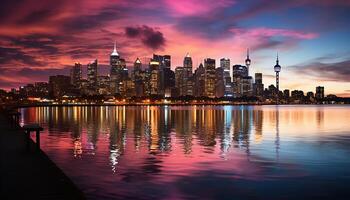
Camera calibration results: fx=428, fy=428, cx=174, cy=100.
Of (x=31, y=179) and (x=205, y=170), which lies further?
(x=205, y=170)

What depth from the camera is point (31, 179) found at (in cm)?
1403

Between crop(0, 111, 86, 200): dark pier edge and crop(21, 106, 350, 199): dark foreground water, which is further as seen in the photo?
crop(21, 106, 350, 199): dark foreground water

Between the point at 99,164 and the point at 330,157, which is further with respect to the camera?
the point at 330,157

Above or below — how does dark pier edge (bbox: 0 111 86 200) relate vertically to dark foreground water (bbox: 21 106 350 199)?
above

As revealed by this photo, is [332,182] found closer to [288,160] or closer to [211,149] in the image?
[288,160]

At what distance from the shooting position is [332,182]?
1800 centimetres

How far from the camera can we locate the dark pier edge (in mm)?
11898

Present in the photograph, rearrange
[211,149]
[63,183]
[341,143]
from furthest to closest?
[341,143] → [211,149] → [63,183]

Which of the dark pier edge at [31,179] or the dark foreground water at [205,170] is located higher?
the dark pier edge at [31,179]

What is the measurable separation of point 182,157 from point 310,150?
409 inches

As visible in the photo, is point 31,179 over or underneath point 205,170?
over

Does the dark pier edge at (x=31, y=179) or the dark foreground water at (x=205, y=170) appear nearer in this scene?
the dark pier edge at (x=31, y=179)

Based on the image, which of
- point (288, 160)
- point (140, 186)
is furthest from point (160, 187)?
point (288, 160)

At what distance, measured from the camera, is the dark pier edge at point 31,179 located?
11.9 m
